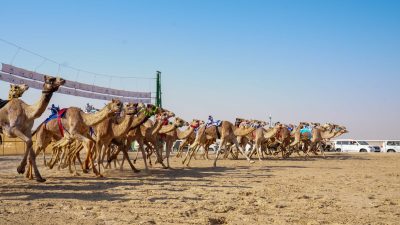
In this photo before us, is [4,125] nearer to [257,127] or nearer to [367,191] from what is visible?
[367,191]

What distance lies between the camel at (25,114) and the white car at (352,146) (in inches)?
1636

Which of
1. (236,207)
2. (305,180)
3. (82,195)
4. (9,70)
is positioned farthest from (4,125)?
(9,70)

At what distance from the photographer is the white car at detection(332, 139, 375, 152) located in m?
47.2

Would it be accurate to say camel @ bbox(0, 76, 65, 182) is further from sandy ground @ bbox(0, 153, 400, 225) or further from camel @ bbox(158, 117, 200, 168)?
camel @ bbox(158, 117, 200, 168)

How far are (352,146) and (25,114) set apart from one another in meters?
42.6

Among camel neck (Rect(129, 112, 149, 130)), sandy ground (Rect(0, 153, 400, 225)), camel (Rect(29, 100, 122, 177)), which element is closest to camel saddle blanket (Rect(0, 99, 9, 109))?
sandy ground (Rect(0, 153, 400, 225))

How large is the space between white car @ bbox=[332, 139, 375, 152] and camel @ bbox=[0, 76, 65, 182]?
4156 cm

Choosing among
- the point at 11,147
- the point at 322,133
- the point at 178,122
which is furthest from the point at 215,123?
the point at 11,147

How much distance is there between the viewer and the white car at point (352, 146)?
47219 millimetres

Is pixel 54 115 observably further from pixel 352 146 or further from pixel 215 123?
pixel 352 146

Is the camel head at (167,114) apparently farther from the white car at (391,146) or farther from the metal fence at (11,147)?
the white car at (391,146)

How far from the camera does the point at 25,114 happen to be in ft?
36.6

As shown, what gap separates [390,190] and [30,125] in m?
8.93

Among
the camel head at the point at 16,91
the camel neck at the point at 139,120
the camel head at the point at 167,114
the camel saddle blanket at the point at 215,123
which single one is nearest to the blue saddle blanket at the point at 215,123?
the camel saddle blanket at the point at 215,123
